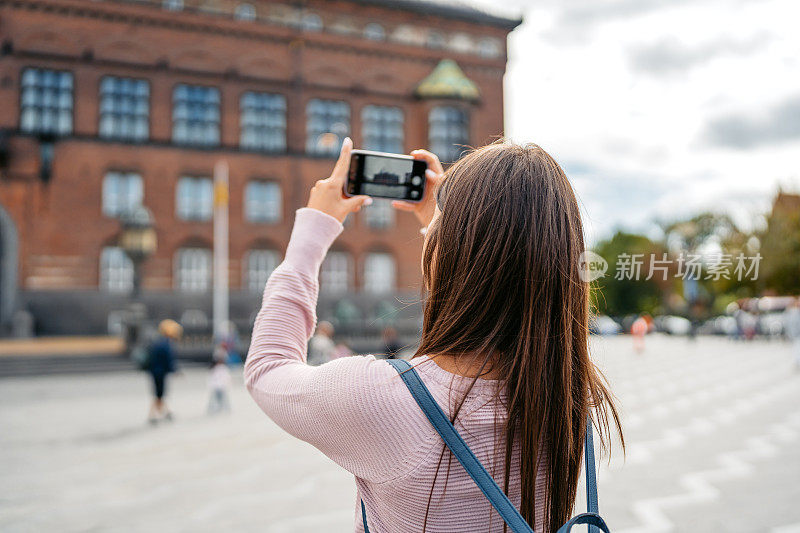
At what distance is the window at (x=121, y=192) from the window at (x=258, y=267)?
19.4 feet

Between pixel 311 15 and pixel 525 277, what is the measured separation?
3368cm

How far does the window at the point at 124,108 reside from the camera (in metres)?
29.5

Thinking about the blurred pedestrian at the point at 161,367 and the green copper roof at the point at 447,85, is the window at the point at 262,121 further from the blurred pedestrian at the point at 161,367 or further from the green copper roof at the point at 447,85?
the blurred pedestrian at the point at 161,367

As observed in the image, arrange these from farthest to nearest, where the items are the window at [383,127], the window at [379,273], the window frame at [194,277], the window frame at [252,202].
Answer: the window at [379,273], the window at [383,127], the window frame at [252,202], the window frame at [194,277]

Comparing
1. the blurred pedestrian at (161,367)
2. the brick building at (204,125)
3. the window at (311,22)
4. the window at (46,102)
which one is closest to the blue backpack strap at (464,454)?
the blurred pedestrian at (161,367)

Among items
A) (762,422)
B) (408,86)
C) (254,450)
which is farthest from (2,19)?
(762,422)

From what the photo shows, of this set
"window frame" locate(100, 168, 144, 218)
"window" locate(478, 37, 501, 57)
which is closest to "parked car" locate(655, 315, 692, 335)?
"window" locate(478, 37, 501, 57)

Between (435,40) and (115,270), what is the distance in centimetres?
2020

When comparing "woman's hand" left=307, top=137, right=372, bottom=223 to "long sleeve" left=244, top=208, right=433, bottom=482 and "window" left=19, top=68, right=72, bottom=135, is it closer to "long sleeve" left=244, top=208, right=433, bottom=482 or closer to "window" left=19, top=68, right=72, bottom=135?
"long sleeve" left=244, top=208, right=433, bottom=482

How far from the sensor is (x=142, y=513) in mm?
5832

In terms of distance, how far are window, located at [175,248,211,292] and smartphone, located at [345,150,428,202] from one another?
30.2 meters

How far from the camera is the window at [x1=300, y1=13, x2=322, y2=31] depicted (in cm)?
3192

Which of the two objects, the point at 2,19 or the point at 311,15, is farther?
the point at 311,15

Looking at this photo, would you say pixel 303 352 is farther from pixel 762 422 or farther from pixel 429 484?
pixel 762 422
